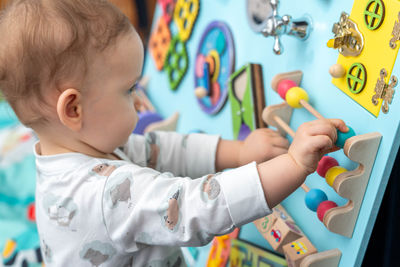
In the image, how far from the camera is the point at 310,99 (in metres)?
0.62

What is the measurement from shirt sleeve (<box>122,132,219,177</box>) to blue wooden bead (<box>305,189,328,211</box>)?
23cm

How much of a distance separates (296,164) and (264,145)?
18cm

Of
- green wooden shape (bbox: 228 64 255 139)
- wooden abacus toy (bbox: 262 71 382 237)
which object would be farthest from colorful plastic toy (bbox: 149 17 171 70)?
wooden abacus toy (bbox: 262 71 382 237)

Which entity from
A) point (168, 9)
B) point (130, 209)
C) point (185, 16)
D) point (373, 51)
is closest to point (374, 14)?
point (373, 51)

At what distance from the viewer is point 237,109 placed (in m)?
0.79

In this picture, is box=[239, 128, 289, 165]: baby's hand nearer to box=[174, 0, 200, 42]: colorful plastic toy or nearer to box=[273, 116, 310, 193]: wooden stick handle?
box=[273, 116, 310, 193]: wooden stick handle

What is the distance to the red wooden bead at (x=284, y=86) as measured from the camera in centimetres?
62

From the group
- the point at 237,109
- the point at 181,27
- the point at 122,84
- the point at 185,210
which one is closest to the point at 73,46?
the point at 122,84

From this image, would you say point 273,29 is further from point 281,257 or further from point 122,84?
point 281,257

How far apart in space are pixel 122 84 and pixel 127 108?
0.13 feet

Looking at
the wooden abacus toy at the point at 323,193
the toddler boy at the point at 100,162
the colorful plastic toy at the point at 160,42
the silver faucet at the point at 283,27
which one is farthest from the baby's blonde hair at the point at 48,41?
the colorful plastic toy at the point at 160,42

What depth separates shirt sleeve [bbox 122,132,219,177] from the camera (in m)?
0.75

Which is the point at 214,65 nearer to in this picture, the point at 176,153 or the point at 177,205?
the point at 176,153

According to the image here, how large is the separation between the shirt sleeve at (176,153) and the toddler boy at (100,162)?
13 centimetres
